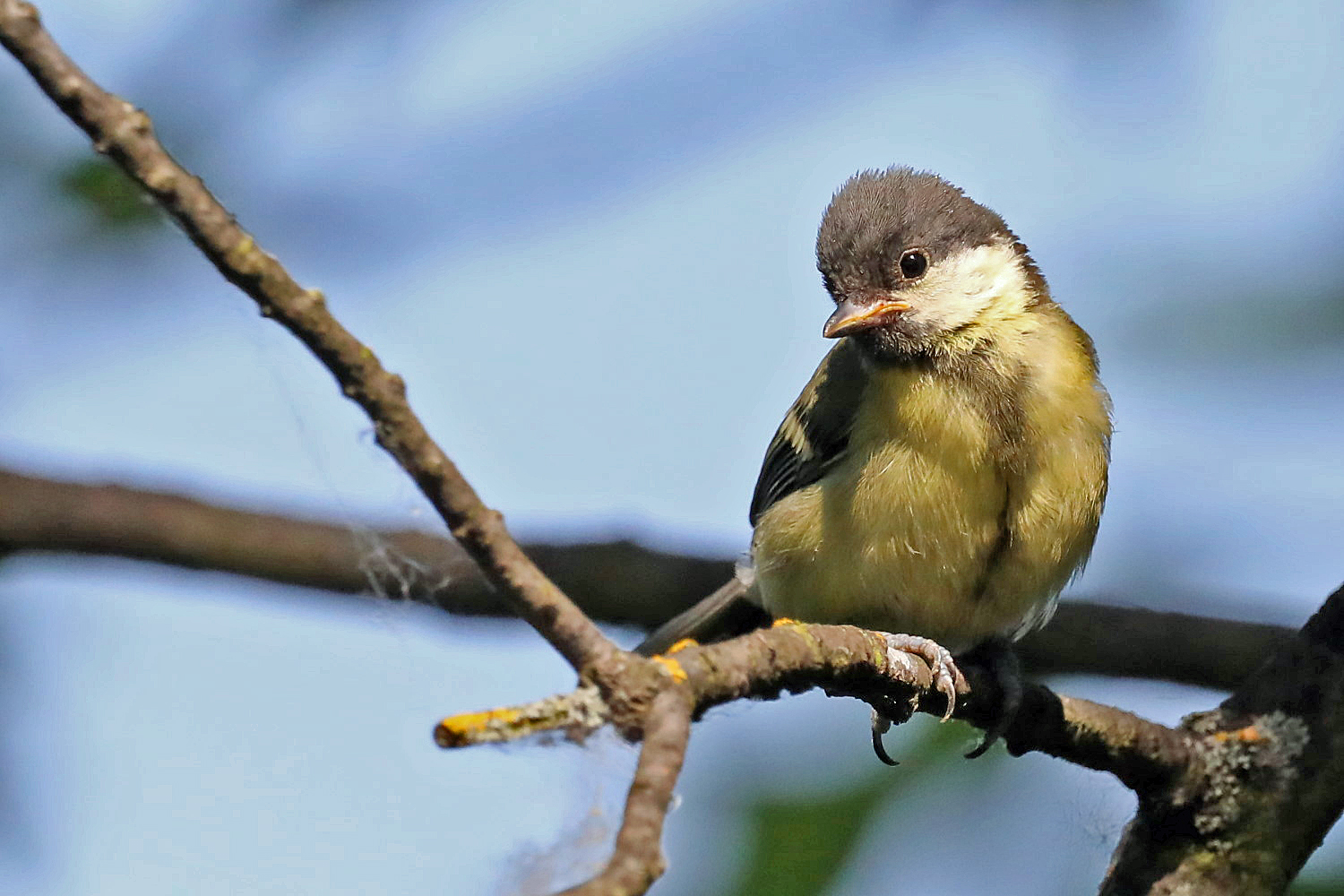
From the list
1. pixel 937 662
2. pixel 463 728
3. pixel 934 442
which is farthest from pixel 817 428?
pixel 463 728

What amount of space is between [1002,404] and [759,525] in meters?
0.88

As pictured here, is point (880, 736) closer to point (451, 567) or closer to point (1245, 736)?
point (1245, 736)

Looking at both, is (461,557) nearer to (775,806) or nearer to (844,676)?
(775,806)

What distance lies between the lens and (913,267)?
4473 millimetres

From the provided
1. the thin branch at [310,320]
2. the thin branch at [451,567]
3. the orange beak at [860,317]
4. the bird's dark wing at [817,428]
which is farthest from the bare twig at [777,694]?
the thin branch at [451,567]

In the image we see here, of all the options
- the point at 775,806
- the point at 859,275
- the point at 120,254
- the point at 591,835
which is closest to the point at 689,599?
the point at 775,806

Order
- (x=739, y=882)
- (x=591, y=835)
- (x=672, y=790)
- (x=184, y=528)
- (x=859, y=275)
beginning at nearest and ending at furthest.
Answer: (x=672, y=790) → (x=591, y=835) → (x=739, y=882) → (x=859, y=275) → (x=184, y=528)

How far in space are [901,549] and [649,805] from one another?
248cm

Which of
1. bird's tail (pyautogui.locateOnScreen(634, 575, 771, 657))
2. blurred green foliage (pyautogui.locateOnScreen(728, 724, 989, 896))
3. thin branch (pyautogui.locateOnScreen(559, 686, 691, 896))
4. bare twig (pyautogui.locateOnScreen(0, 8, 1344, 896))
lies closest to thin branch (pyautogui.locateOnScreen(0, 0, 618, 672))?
bare twig (pyautogui.locateOnScreen(0, 8, 1344, 896))

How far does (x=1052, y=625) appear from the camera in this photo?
513 centimetres

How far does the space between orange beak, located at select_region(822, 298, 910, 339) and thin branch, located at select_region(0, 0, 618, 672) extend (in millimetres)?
2471

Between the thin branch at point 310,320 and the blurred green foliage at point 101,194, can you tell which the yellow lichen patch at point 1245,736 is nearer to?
the thin branch at point 310,320

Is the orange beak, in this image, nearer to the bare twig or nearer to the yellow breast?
the yellow breast

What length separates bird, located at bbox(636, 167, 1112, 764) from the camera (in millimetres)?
4066
